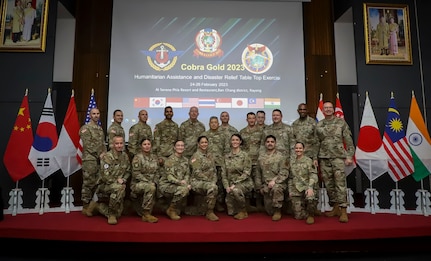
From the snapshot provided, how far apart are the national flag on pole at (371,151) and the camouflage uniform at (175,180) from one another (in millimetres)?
2938

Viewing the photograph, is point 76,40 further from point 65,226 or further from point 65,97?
point 65,226

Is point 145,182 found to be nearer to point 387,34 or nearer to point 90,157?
point 90,157

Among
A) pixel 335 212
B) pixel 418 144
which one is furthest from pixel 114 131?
pixel 418 144

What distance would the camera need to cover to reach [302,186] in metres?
4.23

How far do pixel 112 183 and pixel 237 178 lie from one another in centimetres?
174

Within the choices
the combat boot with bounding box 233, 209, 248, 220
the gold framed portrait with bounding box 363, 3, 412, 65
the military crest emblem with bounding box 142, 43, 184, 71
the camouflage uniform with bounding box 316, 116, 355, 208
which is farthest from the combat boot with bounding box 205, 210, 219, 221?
the gold framed portrait with bounding box 363, 3, 412, 65

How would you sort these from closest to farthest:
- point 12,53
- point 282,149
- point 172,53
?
point 282,149, point 12,53, point 172,53

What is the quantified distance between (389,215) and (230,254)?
108 inches

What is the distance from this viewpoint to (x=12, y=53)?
5691 millimetres

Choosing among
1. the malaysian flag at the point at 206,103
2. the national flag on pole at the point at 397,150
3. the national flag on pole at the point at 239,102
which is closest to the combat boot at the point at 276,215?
the national flag on pole at the point at 397,150

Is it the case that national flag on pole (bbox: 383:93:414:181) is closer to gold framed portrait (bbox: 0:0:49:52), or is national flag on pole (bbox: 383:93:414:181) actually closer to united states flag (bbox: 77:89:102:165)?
united states flag (bbox: 77:89:102:165)

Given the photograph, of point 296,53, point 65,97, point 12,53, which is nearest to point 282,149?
point 296,53

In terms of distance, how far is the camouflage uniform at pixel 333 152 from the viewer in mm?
4559

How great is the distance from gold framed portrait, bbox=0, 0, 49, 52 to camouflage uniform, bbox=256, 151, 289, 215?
177 inches
